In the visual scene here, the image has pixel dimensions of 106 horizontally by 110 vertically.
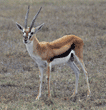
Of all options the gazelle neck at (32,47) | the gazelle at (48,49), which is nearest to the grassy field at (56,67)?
the gazelle at (48,49)

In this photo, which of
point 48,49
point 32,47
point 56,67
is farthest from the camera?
point 56,67

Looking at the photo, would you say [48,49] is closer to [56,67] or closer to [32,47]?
[32,47]

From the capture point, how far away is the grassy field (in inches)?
267

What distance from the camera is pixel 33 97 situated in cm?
719

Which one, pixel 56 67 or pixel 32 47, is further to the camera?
pixel 56 67

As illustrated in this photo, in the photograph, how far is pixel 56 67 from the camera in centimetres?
1025

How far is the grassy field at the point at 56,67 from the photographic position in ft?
22.2

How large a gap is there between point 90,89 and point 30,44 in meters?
3.29

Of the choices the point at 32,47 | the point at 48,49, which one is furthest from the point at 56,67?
the point at 32,47

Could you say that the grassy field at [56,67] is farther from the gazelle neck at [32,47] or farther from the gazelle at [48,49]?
the gazelle neck at [32,47]

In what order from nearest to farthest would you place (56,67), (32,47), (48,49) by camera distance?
(32,47) < (48,49) < (56,67)

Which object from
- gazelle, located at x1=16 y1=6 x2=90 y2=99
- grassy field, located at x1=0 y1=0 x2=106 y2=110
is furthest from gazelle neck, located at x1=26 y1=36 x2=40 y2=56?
grassy field, located at x1=0 y1=0 x2=106 y2=110

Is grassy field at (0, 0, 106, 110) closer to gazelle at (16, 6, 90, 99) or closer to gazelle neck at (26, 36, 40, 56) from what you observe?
gazelle at (16, 6, 90, 99)

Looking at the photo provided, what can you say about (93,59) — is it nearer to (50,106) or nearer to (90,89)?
(90,89)
